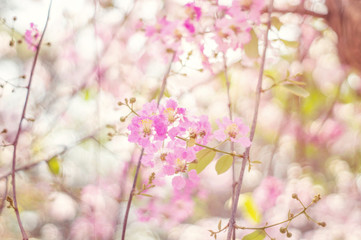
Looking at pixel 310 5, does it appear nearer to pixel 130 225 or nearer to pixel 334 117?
pixel 334 117

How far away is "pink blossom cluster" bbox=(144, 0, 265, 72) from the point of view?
0.83 metres

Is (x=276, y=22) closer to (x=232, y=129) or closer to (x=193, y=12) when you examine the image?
(x=193, y=12)

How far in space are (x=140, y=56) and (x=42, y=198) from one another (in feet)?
3.14

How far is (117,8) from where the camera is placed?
5.03ft

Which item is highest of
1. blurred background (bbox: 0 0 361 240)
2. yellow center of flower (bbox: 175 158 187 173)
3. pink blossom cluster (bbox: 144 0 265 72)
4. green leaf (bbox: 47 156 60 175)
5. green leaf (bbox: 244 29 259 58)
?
blurred background (bbox: 0 0 361 240)

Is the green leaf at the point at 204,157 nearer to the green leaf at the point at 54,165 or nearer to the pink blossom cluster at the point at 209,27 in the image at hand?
the pink blossom cluster at the point at 209,27

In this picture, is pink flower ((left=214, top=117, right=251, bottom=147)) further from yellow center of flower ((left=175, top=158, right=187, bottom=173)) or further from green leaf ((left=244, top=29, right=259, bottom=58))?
green leaf ((left=244, top=29, right=259, bottom=58))

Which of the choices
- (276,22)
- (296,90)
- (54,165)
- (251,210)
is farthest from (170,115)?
(251,210)

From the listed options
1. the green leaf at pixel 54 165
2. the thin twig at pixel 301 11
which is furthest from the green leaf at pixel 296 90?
the green leaf at pixel 54 165

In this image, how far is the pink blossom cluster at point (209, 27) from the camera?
833 mm

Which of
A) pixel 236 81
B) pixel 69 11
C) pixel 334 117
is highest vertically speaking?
pixel 69 11

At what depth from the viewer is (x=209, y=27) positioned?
91 centimetres

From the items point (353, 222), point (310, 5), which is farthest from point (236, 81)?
point (353, 222)

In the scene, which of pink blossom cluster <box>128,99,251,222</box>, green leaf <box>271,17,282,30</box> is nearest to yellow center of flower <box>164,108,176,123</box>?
pink blossom cluster <box>128,99,251,222</box>
